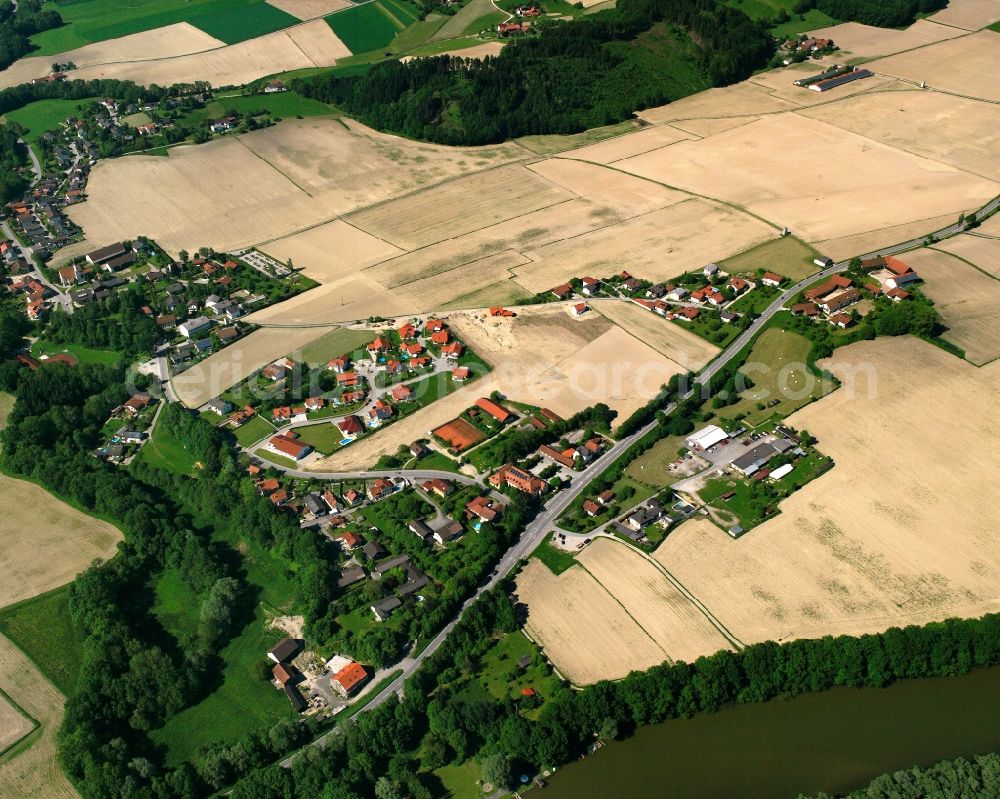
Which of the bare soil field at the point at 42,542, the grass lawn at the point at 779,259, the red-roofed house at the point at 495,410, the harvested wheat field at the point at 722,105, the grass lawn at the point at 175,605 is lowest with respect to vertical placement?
the grass lawn at the point at 175,605

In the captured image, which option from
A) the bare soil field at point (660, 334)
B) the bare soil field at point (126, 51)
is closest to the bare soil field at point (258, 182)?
the bare soil field at point (660, 334)

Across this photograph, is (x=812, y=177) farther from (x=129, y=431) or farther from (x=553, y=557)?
(x=129, y=431)

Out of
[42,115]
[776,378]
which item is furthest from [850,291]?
[42,115]

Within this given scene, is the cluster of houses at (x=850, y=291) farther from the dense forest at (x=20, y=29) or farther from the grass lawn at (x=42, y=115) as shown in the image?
the dense forest at (x=20, y=29)

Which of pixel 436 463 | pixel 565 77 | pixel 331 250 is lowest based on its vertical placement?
pixel 436 463

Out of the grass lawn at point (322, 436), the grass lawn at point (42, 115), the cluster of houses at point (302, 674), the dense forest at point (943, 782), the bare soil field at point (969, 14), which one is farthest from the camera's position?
the bare soil field at point (969, 14)

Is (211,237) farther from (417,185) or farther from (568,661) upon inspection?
(568,661)
